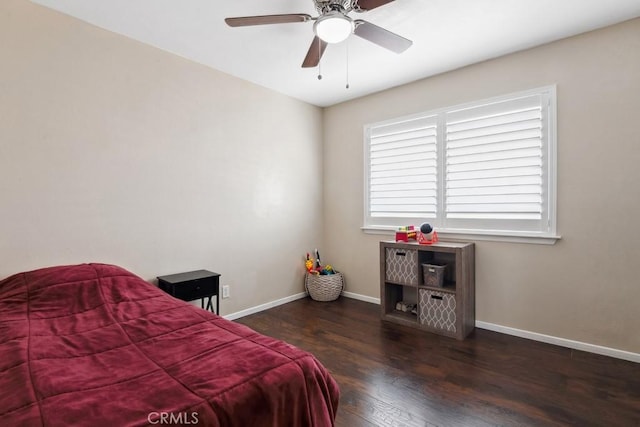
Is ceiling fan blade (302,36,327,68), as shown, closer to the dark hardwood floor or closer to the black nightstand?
the black nightstand

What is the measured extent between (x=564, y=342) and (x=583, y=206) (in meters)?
1.14

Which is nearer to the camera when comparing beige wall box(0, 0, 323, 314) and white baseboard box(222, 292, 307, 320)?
beige wall box(0, 0, 323, 314)

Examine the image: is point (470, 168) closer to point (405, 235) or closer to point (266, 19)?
point (405, 235)

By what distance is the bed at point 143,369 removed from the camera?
0.99m

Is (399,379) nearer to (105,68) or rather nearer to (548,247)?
(548,247)

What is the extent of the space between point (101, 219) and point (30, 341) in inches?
49.3

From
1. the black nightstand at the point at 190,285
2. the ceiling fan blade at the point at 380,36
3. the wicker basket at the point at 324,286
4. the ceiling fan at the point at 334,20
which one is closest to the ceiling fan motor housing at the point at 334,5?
the ceiling fan at the point at 334,20

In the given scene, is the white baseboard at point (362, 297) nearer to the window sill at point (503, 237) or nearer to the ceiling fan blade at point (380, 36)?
the window sill at point (503, 237)

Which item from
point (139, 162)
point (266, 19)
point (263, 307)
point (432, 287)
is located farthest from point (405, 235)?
point (139, 162)

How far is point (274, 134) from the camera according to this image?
12.6ft

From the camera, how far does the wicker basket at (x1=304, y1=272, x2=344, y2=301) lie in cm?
397

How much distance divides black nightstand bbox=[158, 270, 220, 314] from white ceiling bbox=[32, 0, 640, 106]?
201 cm

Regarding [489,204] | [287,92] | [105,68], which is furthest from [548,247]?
[105,68]

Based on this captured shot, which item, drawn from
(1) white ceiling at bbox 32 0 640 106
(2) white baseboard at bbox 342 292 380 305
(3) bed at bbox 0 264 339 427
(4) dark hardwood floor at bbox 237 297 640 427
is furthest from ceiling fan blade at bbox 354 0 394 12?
(2) white baseboard at bbox 342 292 380 305
